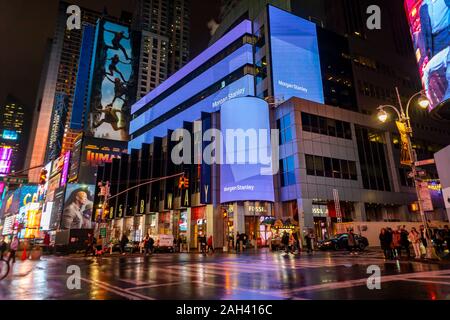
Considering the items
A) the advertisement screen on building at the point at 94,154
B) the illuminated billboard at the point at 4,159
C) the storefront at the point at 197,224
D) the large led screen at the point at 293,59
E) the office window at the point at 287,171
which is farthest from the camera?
the illuminated billboard at the point at 4,159

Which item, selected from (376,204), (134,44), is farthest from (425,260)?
(134,44)

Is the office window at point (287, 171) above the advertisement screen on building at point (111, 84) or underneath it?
underneath

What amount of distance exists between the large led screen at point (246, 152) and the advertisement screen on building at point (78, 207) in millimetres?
66240

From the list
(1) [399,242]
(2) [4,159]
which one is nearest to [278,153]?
(1) [399,242]

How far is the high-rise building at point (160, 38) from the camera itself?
5856 inches

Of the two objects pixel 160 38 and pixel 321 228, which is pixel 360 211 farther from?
pixel 160 38

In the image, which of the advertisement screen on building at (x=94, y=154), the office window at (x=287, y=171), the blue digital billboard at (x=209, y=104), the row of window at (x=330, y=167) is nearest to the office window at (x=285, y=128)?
the office window at (x=287, y=171)

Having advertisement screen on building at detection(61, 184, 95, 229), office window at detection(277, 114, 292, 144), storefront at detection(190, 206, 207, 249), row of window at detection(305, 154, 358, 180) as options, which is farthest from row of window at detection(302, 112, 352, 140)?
advertisement screen on building at detection(61, 184, 95, 229)

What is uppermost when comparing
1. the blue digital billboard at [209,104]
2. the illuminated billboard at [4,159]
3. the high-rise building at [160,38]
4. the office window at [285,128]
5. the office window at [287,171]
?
the high-rise building at [160,38]

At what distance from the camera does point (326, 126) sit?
44.1 m

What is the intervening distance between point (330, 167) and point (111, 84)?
366ft

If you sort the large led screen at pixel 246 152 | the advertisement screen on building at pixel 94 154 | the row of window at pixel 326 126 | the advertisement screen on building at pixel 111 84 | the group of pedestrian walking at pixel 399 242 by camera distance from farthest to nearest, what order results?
the advertisement screen on building at pixel 111 84, the advertisement screen on building at pixel 94 154, the row of window at pixel 326 126, the large led screen at pixel 246 152, the group of pedestrian walking at pixel 399 242

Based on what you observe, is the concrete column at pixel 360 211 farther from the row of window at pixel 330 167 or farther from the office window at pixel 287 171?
the office window at pixel 287 171

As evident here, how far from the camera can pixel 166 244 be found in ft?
124
